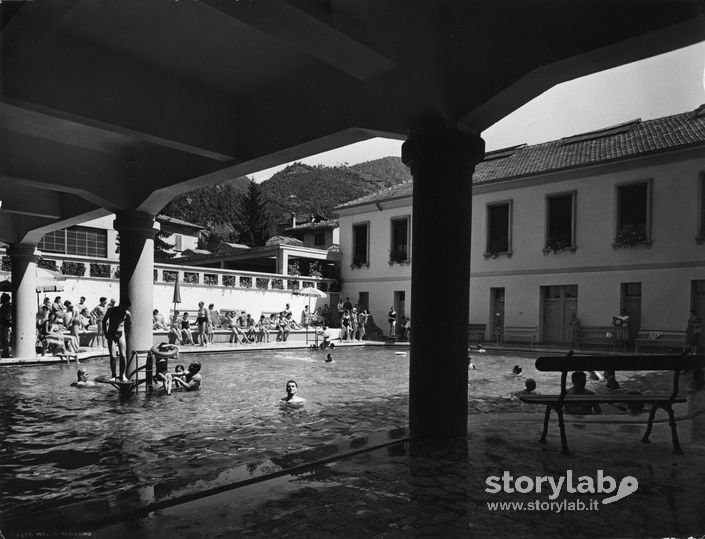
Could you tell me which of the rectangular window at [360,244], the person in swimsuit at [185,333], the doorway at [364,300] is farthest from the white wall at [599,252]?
the person in swimsuit at [185,333]

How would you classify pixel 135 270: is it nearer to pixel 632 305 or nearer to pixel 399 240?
pixel 632 305

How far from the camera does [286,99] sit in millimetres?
6621

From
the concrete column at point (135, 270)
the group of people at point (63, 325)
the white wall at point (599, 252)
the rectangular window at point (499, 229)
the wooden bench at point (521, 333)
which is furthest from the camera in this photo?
the rectangular window at point (499, 229)

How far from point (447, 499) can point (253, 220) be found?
54290 millimetres

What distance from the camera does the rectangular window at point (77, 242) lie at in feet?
90.2

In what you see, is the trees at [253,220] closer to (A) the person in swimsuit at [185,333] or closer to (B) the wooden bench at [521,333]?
(A) the person in swimsuit at [185,333]

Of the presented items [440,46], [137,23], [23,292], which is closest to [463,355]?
[440,46]

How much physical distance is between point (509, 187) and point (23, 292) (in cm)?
1997

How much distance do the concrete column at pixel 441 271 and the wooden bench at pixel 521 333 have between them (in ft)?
63.4

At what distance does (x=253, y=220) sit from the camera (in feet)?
185

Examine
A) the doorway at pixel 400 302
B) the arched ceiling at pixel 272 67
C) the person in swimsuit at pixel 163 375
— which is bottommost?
the person in swimsuit at pixel 163 375

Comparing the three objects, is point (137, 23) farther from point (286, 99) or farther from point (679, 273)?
point (679, 273)

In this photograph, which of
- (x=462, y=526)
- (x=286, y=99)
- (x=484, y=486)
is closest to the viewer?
(x=462, y=526)

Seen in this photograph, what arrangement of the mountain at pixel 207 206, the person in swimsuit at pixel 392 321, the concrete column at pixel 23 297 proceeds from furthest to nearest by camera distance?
1. the mountain at pixel 207 206
2. the person in swimsuit at pixel 392 321
3. the concrete column at pixel 23 297
